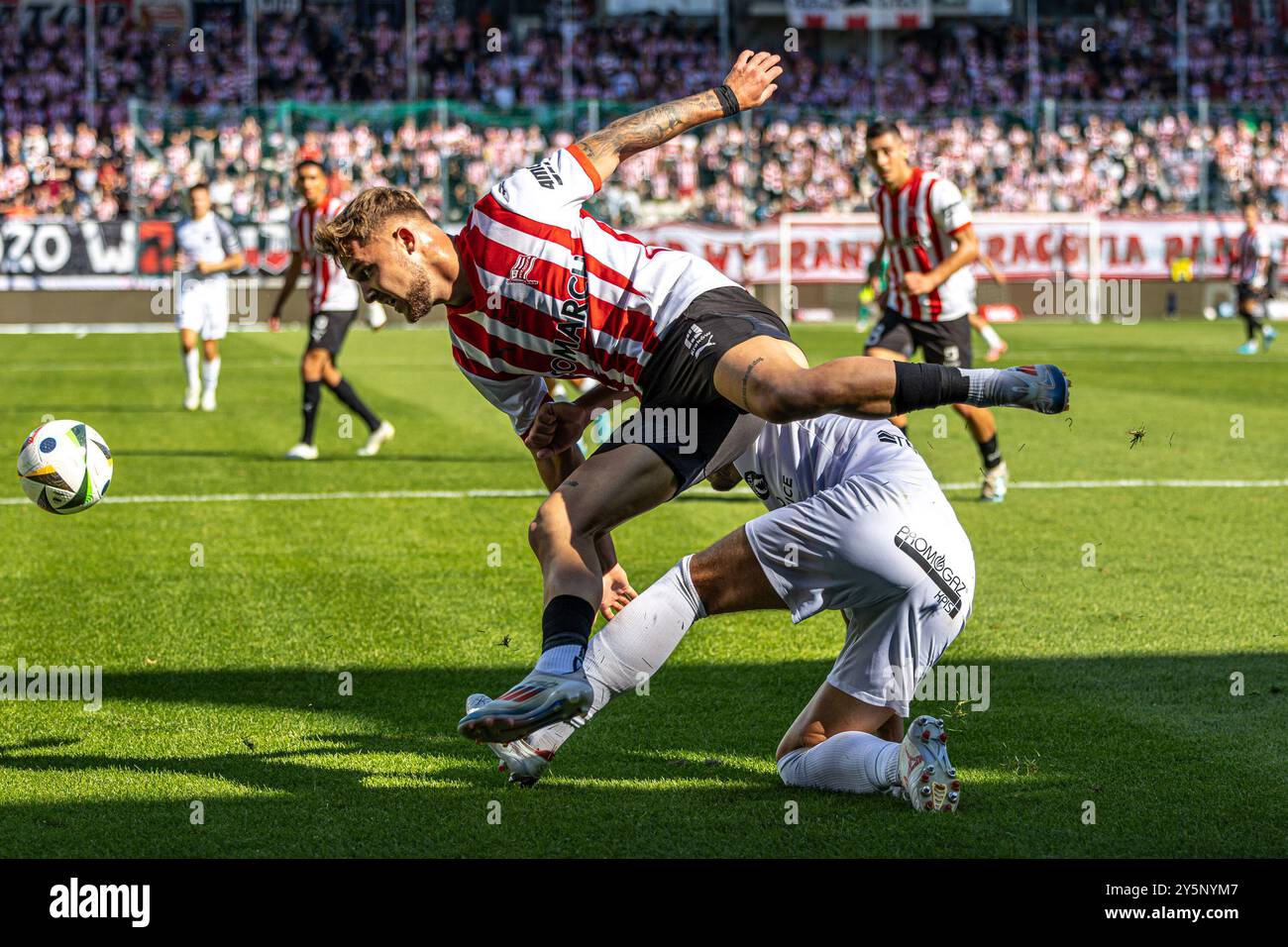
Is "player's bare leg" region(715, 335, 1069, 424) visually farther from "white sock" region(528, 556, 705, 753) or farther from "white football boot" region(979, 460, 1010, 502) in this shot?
"white football boot" region(979, 460, 1010, 502)

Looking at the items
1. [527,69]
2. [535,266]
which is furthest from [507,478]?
[527,69]

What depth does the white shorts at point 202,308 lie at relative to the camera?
55.3 ft

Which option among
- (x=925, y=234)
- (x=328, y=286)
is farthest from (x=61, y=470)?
(x=328, y=286)

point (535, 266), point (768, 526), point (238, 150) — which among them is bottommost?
point (768, 526)

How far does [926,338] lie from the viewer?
10.7m

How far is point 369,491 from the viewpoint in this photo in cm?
1104

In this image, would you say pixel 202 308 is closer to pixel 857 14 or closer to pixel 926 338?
pixel 926 338

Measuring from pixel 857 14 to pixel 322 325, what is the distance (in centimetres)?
3287

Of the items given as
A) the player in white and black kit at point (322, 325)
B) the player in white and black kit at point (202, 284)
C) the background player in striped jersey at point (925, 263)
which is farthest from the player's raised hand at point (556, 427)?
the player in white and black kit at point (202, 284)

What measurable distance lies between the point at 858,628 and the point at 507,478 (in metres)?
7.30

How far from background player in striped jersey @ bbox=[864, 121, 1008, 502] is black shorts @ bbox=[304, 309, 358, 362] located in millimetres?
4536

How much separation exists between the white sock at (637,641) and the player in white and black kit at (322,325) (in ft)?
28.9

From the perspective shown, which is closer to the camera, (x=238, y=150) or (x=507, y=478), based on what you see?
(x=507, y=478)
